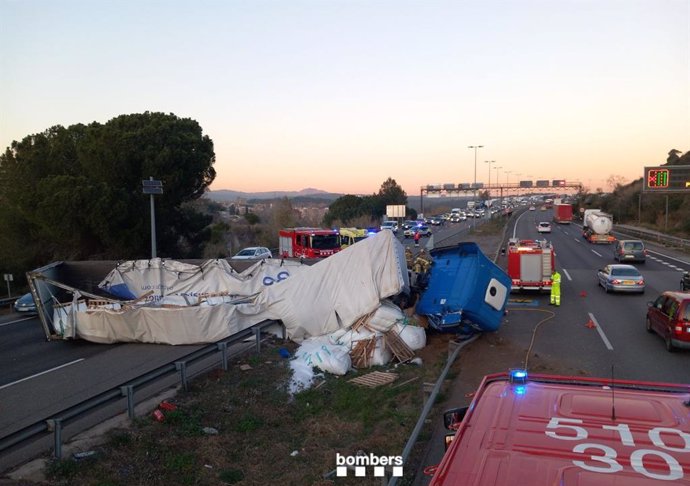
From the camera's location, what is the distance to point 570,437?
3377 millimetres

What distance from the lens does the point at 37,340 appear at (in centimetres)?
1853

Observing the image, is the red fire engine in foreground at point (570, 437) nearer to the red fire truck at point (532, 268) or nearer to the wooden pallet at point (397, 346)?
the wooden pallet at point (397, 346)

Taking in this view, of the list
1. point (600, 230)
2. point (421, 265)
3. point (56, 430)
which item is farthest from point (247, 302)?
point (600, 230)

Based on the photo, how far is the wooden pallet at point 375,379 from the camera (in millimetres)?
11279

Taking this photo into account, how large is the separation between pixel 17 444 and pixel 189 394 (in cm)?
372

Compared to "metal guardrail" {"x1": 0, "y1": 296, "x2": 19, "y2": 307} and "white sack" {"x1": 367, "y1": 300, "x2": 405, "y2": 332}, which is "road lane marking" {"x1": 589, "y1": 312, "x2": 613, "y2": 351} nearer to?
"white sack" {"x1": 367, "y1": 300, "x2": 405, "y2": 332}

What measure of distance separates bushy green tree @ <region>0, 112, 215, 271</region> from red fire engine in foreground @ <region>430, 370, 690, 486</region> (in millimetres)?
31416

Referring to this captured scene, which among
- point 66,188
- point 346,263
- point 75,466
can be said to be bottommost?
point 75,466

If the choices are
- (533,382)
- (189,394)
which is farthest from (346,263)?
(533,382)

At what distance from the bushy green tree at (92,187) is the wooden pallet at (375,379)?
24746 millimetres

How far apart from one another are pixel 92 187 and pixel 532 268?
24.2m

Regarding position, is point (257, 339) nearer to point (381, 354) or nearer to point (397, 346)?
point (381, 354)

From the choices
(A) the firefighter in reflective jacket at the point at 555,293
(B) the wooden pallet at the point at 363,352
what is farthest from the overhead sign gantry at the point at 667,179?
(B) the wooden pallet at the point at 363,352

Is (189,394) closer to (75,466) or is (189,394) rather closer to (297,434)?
(297,434)
